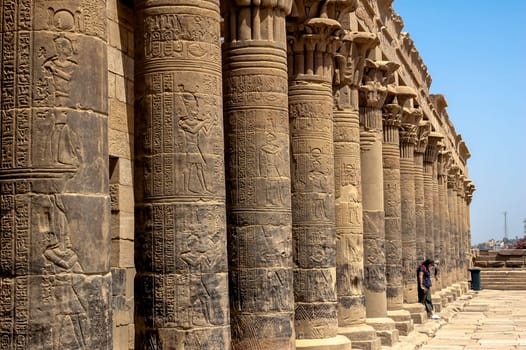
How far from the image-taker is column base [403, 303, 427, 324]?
25853mm

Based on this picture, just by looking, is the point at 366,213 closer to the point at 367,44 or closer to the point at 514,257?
the point at 367,44

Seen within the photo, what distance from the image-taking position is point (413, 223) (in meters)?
27.6

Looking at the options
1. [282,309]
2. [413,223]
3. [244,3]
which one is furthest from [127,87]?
[413,223]

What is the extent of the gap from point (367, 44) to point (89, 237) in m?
12.4

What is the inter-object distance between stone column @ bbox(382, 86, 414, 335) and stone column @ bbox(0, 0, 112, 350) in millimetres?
17263

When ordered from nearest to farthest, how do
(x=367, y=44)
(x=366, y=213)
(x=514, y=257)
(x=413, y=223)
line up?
(x=367, y=44) → (x=366, y=213) → (x=413, y=223) → (x=514, y=257)

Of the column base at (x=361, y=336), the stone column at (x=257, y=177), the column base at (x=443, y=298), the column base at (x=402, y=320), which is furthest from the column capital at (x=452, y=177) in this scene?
the stone column at (x=257, y=177)

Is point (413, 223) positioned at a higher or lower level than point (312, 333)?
higher

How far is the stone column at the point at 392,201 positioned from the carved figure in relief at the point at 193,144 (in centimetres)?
1483

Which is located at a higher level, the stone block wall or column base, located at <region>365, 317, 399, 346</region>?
the stone block wall

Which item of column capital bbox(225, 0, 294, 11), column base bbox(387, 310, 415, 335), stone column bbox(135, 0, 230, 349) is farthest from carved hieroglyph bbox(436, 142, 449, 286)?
stone column bbox(135, 0, 230, 349)

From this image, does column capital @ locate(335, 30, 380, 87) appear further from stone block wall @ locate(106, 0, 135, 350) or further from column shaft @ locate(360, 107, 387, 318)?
stone block wall @ locate(106, 0, 135, 350)

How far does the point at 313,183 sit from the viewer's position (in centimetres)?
1525

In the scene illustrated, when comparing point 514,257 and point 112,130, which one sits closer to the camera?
point 112,130
